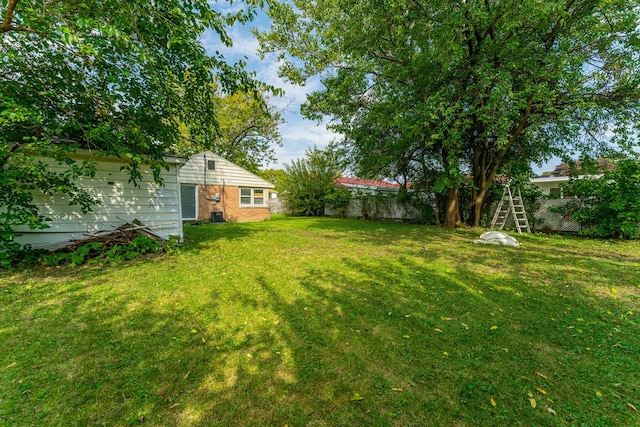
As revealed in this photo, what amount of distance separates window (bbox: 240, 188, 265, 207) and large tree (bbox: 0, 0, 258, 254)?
365 inches

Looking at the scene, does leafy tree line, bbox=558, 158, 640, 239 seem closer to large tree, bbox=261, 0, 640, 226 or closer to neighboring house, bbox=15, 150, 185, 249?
large tree, bbox=261, 0, 640, 226

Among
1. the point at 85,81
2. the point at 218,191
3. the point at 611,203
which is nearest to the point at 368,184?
the point at 218,191

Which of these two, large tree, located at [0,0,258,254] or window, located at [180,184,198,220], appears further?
window, located at [180,184,198,220]

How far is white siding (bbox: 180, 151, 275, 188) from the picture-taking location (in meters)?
12.6

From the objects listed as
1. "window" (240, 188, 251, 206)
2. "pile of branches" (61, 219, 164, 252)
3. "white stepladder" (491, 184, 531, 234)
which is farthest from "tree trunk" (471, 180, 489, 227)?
"pile of branches" (61, 219, 164, 252)

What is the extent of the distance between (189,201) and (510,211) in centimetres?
1458

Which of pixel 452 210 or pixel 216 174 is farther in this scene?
pixel 216 174

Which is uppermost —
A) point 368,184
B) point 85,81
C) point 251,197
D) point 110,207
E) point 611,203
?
point 85,81

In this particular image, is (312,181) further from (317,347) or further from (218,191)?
(317,347)

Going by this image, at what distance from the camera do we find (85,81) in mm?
4508

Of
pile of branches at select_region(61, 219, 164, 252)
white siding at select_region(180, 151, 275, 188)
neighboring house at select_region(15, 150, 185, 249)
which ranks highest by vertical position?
white siding at select_region(180, 151, 275, 188)

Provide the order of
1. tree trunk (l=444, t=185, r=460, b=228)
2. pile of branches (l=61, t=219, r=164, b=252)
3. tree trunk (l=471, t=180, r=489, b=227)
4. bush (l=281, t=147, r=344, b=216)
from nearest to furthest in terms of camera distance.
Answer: pile of branches (l=61, t=219, r=164, b=252)
tree trunk (l=471, t=180, r=489, b=227)
tree trunk (l=444, t=185, r=460, b=228)
bush (l=281, t=147, r=344, b=216)

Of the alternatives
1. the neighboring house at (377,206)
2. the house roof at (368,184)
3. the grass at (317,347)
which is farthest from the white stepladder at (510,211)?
the house roof at (368,184)

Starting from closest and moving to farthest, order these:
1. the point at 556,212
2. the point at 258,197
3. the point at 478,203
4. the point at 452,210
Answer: the point at 556,212
the point at 478,203
the point at 452,210
the point at 258,197
